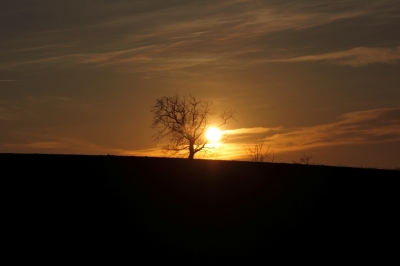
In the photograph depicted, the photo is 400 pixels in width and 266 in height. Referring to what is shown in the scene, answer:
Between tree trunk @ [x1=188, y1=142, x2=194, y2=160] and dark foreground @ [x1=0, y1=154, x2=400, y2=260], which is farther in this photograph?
tree trunk @ [x1=188, y1=142, x2=194, y2=160]

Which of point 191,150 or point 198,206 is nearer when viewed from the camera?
point 198,206

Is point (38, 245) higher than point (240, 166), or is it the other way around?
point (240, 166)

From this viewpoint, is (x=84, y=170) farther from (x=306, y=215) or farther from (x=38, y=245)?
(x=306, y=215)

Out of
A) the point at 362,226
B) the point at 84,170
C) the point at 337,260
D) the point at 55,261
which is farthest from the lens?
the point at 84,170

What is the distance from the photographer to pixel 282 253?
74.4ft

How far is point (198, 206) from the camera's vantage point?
86.6ft

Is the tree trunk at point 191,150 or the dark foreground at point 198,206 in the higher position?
the tree trunk at point 191,150

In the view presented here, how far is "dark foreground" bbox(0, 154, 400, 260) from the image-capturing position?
22922 millimetres

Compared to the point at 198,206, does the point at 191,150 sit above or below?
above

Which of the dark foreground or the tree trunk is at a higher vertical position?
the tree trunk

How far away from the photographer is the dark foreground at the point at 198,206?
75.2 feet

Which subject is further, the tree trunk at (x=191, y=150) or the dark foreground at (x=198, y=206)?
the tree trunk at (x=191, y=150)

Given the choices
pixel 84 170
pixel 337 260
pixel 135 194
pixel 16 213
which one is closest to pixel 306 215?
pixel 337 260

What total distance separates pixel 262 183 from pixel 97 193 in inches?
289
